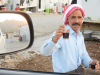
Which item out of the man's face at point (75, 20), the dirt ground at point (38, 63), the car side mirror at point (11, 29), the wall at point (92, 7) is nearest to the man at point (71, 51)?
the man's face at point (75, 20)

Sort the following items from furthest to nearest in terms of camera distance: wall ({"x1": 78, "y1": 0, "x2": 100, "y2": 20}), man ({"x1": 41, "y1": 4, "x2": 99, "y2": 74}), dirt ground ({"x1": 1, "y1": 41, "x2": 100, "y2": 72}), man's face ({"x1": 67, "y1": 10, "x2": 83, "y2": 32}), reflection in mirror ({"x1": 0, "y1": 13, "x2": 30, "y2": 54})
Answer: wall ({"x1": 78, "y1": 0, "x2": 100, "y2": 20}) < dirt ground ({"x1": 1, "y1": 41, "x2": 100, "y2": 72}) < man's face ({"x1": 67, "y1": 10, "x2": 83, "y2": 32}) < man ({"x1": 41, "y1": 4, "x2": 99, "y2": 74}) < reflection in mirror ({"x1": 0, "y1": 13, "x2": 30, "y2": 54})

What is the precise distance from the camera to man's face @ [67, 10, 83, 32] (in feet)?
6.61

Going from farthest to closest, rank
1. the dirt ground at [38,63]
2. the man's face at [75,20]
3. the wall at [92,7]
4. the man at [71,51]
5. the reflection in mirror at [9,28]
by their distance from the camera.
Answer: the wall at [92,7] < the dirt ground at [38,63] < the man's face at [75,20] < the man at [71,51] < the reflection in mirror at [9,28]

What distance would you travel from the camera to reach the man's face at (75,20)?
6.61 ft

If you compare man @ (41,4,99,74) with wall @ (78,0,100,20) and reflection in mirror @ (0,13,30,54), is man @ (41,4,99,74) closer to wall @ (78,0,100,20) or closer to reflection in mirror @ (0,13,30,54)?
reflection in mirror @ (0,13,30,54)

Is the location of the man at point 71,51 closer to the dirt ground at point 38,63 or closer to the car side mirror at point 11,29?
the car side mirror at point 11,29

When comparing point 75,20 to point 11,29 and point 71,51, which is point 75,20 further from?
point 11,29

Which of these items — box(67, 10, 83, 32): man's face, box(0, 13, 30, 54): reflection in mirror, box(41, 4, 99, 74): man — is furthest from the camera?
box(67, 10, 83, 32): man's face

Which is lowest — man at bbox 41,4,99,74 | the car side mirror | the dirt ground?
the dirt ground

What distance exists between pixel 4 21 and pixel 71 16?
1.14 m

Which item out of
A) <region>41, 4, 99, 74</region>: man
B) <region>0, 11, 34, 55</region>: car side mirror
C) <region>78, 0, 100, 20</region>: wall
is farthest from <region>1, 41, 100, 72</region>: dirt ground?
<region>0, 11, 34, 55</region>: car side mirror

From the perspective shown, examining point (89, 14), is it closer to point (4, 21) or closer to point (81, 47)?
point (81, 47)

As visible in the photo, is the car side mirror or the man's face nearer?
the car side mirror

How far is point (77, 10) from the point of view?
2.11 m
